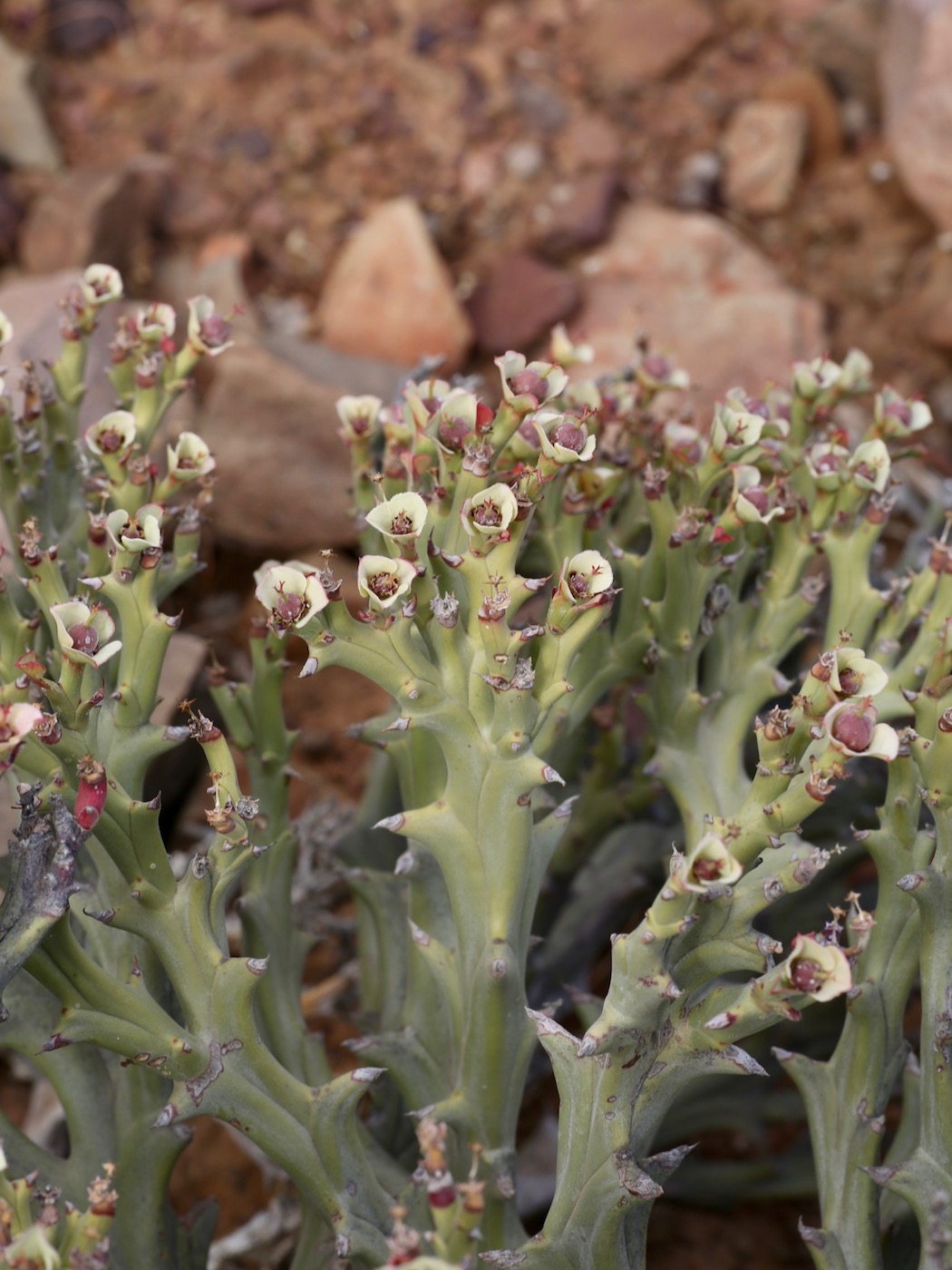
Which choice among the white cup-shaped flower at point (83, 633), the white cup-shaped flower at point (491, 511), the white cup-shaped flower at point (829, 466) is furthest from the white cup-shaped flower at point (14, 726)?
the white cup-shaped flower at point (829, 466)

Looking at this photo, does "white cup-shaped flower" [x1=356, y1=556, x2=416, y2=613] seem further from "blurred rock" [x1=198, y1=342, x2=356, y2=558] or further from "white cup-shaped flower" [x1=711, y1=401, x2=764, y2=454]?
"blurred rock" [x1=198, y1=342, x2=356, y2=558]

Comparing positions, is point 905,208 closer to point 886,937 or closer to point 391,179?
point 391,179

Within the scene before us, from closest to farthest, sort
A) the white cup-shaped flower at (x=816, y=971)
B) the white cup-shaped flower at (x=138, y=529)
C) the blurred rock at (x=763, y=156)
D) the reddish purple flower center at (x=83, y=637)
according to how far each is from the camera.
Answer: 1. the white cup-shaped flower at (x=816, y=971)
2. the reddish purple flower center at (x=83, y=637)
3. the white cup-shaped flower at (x=138, y=529)
4. the blurred rock at (x=763, y=156)

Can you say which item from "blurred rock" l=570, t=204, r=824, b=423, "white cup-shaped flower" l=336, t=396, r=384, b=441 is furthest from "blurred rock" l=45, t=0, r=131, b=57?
"white cup-shaped flower" l=336, t=396, r=384, b=441

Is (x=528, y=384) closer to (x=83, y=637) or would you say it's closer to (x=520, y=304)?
(x=83, y=637)

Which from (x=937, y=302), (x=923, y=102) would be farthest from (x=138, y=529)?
(x=923, y=102)

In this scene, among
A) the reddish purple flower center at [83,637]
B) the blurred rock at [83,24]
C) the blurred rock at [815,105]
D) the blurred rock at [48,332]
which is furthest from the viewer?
the blurred rock at [83,24]

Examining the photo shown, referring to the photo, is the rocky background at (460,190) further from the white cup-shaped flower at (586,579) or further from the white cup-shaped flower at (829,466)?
the white cup-shaped flower at (586,579)
